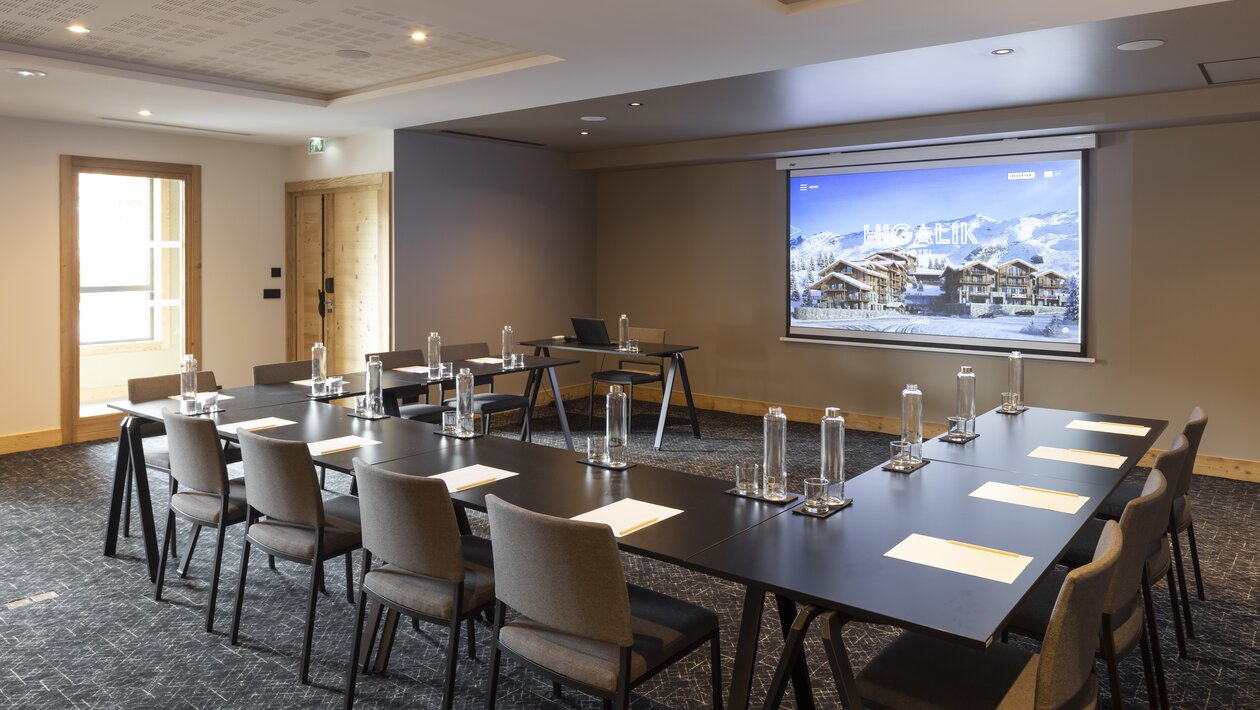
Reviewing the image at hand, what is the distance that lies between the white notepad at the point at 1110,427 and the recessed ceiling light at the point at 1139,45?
6.45 ft

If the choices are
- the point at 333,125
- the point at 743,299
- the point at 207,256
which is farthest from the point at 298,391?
the point at 743,299

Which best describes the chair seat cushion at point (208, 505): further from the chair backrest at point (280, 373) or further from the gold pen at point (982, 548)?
the gold pen at point (982, 548)

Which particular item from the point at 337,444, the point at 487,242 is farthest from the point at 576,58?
the point at 487,242

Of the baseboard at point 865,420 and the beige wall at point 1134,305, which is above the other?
the beige wall at point 1134,305

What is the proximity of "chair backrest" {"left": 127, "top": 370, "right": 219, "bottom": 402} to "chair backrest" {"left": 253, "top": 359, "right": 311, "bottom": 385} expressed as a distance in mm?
296

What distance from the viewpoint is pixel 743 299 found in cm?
815

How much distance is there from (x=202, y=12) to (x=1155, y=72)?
201 inches

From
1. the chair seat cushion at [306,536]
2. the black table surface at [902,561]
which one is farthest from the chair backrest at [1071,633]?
the chair seat cushion at [306,536]

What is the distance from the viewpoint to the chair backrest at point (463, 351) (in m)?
6.05

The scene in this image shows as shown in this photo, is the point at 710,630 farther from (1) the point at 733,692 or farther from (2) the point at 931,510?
(2) the point at 931,510

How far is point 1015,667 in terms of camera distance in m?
2.02

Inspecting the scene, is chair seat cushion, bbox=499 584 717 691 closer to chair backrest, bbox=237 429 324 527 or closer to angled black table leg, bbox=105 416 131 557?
chair backrest, bbox=237 429 324 527

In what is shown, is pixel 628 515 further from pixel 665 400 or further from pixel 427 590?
pixel 665 400

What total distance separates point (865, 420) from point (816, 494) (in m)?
5.20
